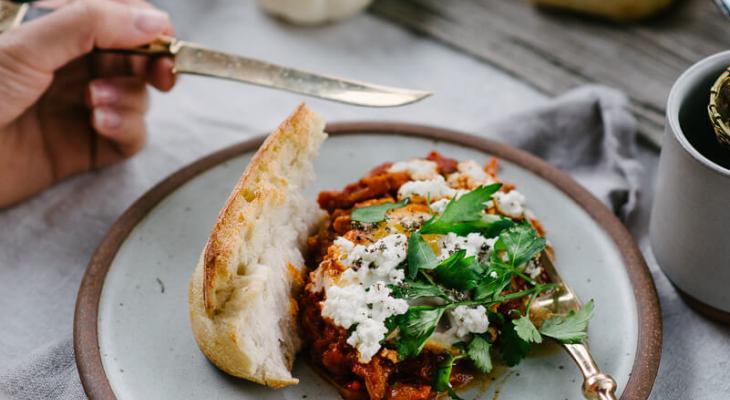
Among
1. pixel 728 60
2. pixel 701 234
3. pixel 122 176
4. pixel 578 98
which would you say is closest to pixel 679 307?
pixel 701 234

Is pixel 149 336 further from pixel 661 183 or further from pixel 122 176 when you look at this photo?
pixel 661 183

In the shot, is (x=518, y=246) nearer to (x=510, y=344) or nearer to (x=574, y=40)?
(x=510, y=344)

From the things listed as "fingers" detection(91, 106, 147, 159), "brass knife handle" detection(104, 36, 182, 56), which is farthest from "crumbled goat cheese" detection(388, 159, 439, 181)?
"fingers" detection(91, 106, 147, 159)

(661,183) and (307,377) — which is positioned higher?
(661,183)

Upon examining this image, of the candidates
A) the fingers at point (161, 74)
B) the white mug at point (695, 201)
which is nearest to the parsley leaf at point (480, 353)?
the white mug at point (695, 201)

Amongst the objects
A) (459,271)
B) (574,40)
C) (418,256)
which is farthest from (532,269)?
(574,40)

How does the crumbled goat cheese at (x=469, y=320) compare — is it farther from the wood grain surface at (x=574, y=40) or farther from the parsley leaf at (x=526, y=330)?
the wood grain surface at (x=574, y=40)

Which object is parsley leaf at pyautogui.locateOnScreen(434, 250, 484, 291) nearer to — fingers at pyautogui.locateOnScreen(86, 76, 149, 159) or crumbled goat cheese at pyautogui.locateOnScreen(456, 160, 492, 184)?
crumbled goat cheese at pyautogui.locateOnScreen(456, 160, 492, 184)
